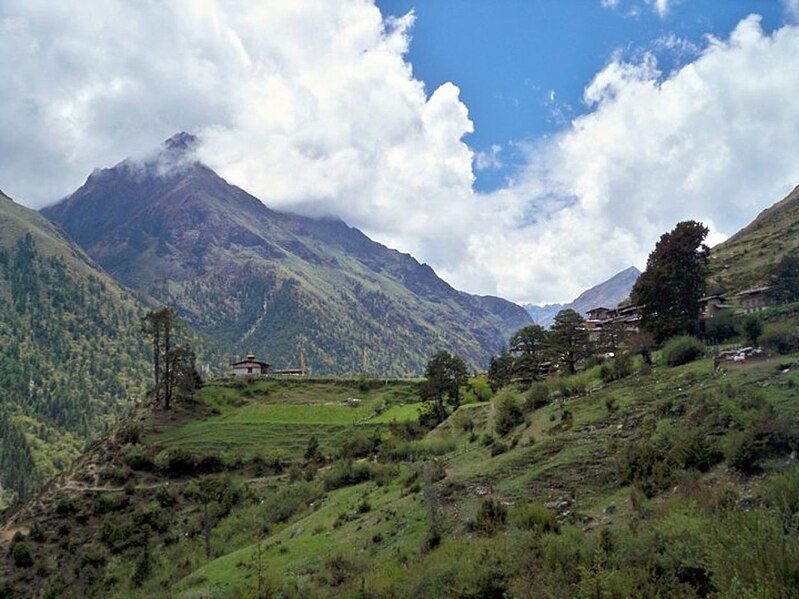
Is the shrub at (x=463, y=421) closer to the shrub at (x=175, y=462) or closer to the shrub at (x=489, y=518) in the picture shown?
the shrub at (x=489, y=518)

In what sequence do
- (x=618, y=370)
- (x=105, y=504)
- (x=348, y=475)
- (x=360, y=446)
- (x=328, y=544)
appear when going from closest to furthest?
(x=328, y=544) < (x=618, y=370) < (x=348, y=475) < (x=105, y=504) < (x=360, y=446)

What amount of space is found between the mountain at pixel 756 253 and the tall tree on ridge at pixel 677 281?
113 ft

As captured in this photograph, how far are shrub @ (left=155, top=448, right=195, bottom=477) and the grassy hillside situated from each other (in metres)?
0.20

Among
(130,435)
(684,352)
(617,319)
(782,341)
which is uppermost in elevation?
(617,319)

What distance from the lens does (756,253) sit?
3740 inches

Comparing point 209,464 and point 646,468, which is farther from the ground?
point 646,468

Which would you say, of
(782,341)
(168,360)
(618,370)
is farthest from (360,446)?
(782,341)

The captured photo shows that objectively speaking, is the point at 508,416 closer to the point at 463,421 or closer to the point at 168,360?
the point at 463,421

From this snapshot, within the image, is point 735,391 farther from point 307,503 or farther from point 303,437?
point 303,437

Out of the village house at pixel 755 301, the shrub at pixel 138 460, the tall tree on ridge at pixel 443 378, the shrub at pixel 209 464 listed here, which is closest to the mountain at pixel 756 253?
the village house at pixel 755 301

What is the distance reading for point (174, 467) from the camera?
5747 centimetres

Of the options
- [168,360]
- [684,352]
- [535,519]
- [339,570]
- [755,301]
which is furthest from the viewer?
[168,360]

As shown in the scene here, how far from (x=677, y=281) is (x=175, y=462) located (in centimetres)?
5145

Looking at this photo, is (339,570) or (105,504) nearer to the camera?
(339,570)
